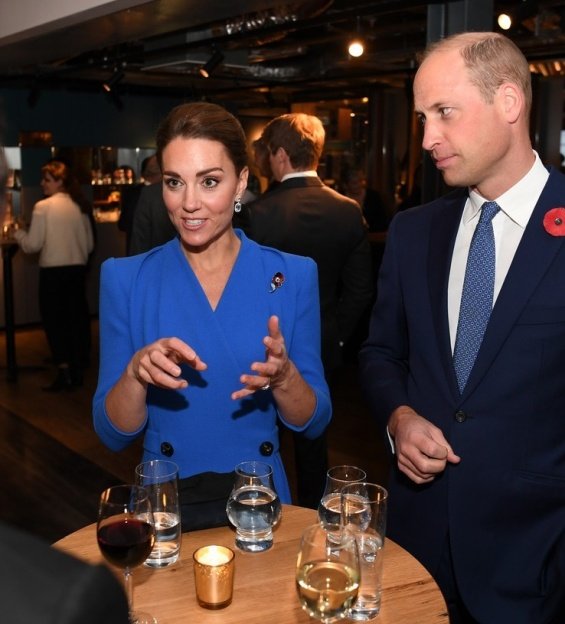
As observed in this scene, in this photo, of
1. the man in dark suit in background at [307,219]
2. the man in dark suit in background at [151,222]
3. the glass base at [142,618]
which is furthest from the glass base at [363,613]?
the man in dark suit in background at [151,222]

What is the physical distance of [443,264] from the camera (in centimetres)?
194

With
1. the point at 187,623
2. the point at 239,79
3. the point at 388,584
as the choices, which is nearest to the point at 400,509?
the point at 388,584

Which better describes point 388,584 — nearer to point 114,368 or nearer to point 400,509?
point 400,509

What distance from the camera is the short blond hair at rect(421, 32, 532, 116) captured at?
5.78 ft

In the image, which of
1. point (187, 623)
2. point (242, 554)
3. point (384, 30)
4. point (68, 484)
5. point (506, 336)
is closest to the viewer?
point (187, 623)

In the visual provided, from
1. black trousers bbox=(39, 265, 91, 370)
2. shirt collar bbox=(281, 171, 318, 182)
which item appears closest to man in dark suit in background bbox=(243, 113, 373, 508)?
shirt collar bbox=(281, 171, 318, 182)

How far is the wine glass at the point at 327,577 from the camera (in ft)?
4.06

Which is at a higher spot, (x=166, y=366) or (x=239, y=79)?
(x=239, y=79)

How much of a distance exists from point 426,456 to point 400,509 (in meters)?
0.28

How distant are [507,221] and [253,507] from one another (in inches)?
36.9

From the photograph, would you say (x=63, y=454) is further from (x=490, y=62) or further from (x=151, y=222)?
(x=490, y=62)

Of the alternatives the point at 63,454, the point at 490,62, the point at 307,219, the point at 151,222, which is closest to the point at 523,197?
the point at 490,62

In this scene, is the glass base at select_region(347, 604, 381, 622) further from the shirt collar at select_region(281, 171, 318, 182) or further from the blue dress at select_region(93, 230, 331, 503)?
the shirt collar at select_region(281, 171, 318, 182)

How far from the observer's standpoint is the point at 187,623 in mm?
1369
